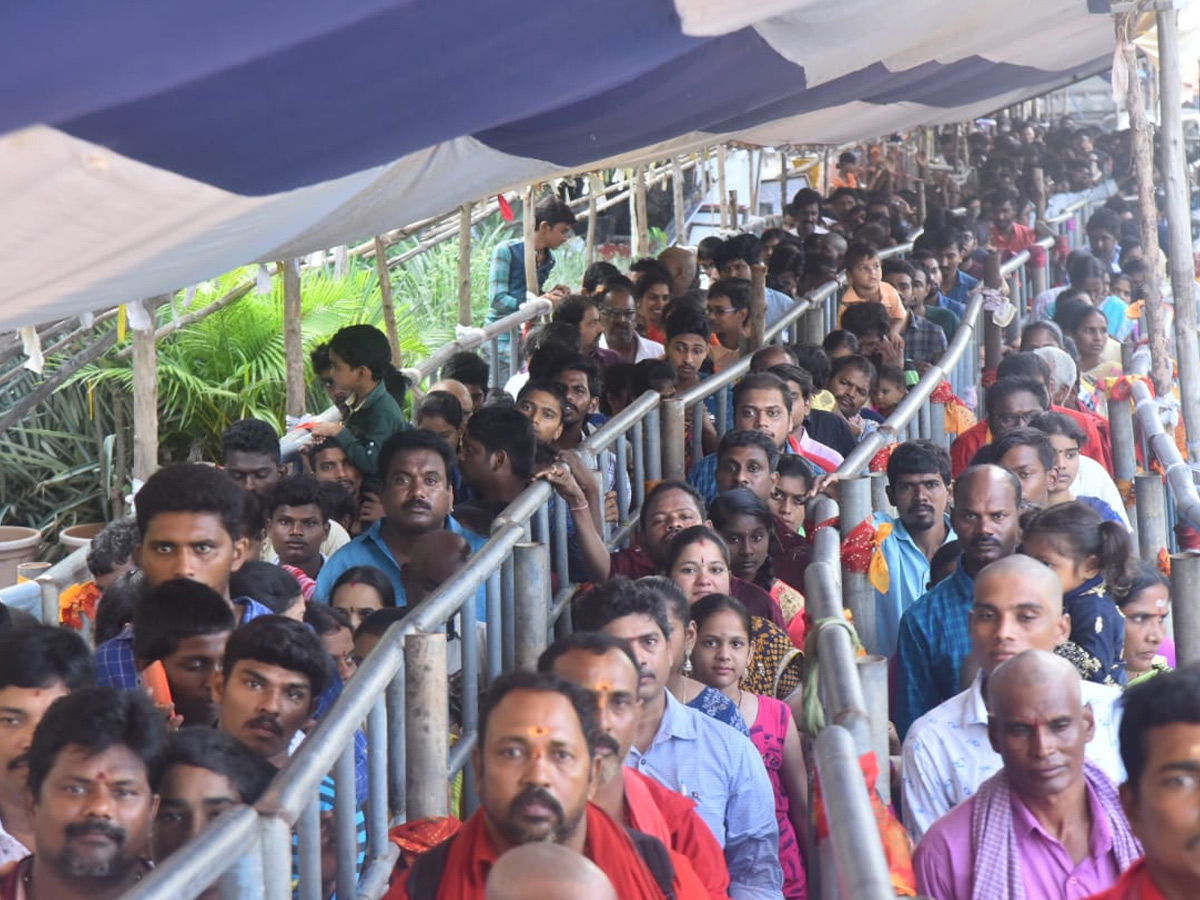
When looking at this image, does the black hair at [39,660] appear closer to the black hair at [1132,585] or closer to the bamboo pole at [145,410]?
the bamboo pole at [145,410]

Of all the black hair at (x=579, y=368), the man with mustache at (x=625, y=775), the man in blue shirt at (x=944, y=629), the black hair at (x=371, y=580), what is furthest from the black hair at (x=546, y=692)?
the black hair at (x=579, y=368)

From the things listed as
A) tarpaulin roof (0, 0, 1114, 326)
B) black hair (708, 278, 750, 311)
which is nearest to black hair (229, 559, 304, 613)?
tarpaulin roof (0, 0, 1114, 326)

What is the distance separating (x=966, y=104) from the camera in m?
13.9

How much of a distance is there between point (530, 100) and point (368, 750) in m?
2.01

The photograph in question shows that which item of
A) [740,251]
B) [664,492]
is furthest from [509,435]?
[740,251]

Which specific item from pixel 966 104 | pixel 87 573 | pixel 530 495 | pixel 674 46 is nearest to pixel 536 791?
pixel 530 495

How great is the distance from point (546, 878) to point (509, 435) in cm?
362

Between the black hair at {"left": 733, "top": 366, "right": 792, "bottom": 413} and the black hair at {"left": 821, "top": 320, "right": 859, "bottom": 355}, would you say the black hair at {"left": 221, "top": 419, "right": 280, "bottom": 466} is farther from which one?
the black hair at {"left": 821, "top": 320, "right": 859, "bottom": 355}

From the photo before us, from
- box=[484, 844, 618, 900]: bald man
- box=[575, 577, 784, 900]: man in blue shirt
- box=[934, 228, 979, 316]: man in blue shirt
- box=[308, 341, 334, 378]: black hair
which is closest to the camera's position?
box=[484, 844, 618, 900]: bald man

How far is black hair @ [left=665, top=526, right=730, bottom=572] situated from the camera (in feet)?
17.7

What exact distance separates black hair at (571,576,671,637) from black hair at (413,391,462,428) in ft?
8.93

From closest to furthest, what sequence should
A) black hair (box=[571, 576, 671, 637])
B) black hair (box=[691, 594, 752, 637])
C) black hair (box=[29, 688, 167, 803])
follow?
black hair (box=[29, 688, 167, 803]), black hair (box=[571, 576, 671, 637]), black hair (box=[691, 594, 752, 637])

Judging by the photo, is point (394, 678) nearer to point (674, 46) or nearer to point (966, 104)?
point (674, 46)

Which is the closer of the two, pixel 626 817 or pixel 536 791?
pixel 536 791
